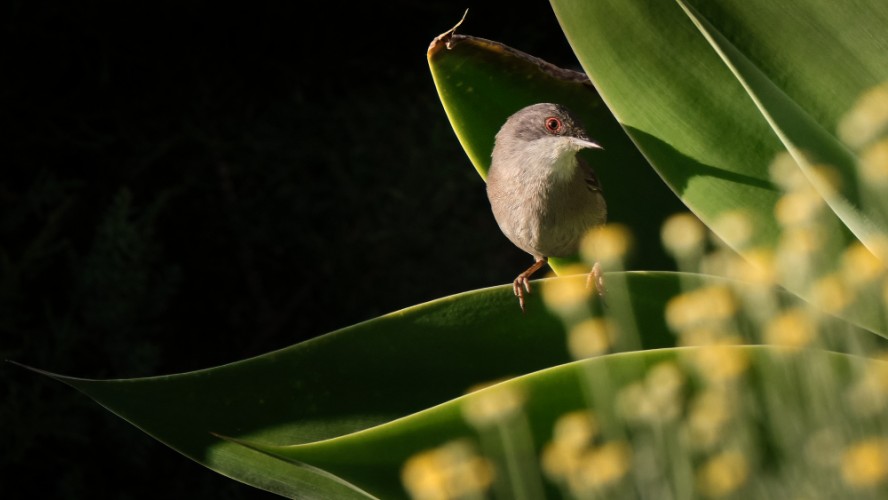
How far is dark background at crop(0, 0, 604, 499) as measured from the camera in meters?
2.95

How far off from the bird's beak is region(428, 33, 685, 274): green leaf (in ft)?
0.07

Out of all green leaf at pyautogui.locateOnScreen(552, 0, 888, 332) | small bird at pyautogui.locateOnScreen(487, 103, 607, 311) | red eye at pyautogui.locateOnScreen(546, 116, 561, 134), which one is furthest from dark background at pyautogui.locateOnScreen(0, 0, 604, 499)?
green leaf at pyautogui.locateOnScreen(552, 0, 888, 332)

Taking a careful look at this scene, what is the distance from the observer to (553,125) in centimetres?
148

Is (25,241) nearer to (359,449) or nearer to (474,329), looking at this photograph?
(474,329)

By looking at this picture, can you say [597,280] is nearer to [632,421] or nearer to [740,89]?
[740,89]

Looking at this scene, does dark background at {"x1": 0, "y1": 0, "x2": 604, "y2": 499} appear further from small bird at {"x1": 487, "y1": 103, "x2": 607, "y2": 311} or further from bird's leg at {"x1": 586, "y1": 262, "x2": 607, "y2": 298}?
bird's leg at {"x1": 586, "y1": 262, "x2": 607, "y2": 298}

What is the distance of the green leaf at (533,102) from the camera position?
4.48 ft

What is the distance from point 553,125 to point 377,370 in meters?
0.43

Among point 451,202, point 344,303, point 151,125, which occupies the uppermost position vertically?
point 151,125

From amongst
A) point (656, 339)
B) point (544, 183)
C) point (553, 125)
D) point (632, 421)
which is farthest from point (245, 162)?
point (632, 421)

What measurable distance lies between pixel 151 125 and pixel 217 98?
0.66 feet

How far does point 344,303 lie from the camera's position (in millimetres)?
3201

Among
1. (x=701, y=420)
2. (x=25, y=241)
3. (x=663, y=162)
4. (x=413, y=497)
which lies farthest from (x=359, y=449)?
(x=25, y=241)

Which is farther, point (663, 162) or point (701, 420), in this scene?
point (663, 162)
